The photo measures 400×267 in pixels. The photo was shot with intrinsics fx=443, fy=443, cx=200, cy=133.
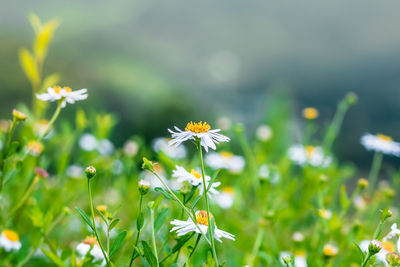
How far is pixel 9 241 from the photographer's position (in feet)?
2.16

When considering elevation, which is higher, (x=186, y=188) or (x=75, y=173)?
(x=186, y=188)

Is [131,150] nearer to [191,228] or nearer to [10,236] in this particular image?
[10,236]

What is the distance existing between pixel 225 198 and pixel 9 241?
49 cm

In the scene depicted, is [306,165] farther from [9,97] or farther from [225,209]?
[9,97]

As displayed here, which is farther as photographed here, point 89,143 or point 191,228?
point 89,143

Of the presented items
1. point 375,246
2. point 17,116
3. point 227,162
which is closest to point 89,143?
point 227,162

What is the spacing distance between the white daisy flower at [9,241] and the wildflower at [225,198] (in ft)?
1.48

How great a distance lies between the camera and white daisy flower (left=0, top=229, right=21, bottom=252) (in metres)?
0.65

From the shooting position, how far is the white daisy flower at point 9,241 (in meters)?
0.65

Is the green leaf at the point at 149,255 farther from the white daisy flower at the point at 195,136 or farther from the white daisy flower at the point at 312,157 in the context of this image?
the white daisy flower at the point at 312,157

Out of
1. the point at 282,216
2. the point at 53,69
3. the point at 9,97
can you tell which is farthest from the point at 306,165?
the point at 53,69

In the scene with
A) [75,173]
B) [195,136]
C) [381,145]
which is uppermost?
[195,136]

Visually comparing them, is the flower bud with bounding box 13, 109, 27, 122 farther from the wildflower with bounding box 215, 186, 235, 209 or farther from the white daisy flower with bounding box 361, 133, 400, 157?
the white daisy flower with bounding box 361, 133, 400, 157

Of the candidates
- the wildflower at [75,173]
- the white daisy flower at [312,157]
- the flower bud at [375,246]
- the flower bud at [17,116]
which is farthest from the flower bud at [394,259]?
the wildflower at [75,173]
